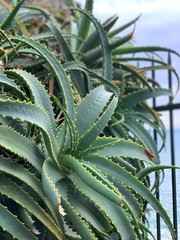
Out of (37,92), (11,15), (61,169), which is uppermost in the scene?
(11,15)

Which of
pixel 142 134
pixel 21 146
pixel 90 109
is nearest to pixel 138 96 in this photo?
pixel 142 134

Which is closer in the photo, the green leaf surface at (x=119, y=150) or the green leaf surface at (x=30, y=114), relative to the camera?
the green leaf surface at (x=30, y=114)

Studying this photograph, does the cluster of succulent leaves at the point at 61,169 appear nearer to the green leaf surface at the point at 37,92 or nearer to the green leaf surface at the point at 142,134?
the green leaf surface at the point at 37,92

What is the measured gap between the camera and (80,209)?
1691 millimetres

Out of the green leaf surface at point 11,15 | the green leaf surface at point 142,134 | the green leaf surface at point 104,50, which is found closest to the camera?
the green leaf surface at point 11,15

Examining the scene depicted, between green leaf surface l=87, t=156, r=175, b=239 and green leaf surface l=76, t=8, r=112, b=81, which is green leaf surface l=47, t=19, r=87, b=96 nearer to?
green leaf surface l=76, t=8, r=112, b=81

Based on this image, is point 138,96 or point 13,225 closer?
point 13,225

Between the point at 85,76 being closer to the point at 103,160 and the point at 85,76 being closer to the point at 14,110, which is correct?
the point at 103,160

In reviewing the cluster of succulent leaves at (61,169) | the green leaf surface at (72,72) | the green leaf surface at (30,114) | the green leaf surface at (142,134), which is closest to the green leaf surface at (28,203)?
the cluster of succulent leaves at (61,169)

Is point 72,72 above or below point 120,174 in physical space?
above

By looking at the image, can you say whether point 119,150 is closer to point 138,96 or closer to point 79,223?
point 79,223

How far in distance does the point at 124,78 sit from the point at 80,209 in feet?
4.75

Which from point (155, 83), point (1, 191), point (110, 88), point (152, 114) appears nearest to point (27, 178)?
point (1, 191)

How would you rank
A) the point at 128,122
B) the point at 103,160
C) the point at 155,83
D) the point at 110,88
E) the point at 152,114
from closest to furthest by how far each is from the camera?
the point at 103,160, the point at 110,88, the point at 128,122, the point at 152,114, the point at 155,83
